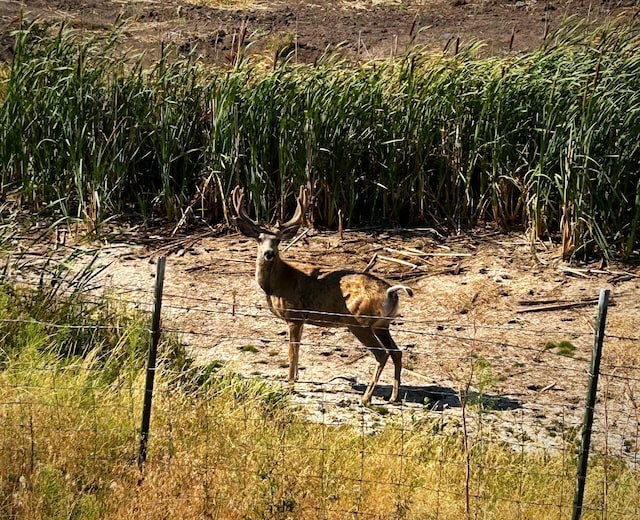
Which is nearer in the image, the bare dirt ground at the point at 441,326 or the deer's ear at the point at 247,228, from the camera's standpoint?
the bare dirt ground at the point at 441,326

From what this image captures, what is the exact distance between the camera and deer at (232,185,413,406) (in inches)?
327

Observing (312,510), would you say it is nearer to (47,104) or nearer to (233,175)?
(233,175)

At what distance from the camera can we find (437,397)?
8250 millimetres

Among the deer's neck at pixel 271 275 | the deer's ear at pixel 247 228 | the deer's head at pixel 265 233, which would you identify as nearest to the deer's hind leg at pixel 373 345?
the deer's neck at pixel 271 275

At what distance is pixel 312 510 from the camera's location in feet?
18.2

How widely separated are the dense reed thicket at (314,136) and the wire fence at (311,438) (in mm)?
3001

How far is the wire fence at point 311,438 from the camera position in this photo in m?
5.61

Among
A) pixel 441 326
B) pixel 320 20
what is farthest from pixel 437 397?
pixel 320 20

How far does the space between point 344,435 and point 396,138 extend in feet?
17.7

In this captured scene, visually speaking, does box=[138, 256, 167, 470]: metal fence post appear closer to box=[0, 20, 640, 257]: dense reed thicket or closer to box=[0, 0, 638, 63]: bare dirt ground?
box=[0, 20, 640, 257]: dense reed thicket

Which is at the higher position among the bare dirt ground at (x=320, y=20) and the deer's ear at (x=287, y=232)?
the bare dirt ground at (x=320, y=20)

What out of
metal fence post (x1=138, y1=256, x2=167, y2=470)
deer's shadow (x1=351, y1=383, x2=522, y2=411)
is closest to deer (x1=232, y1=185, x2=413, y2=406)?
deer's shadow (x1=351, y1=383, x2=522, y2=411)

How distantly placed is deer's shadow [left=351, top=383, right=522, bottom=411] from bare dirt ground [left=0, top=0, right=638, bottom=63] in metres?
9.30

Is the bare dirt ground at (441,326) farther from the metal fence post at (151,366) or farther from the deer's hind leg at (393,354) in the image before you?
the metal fence post at (151,366)
